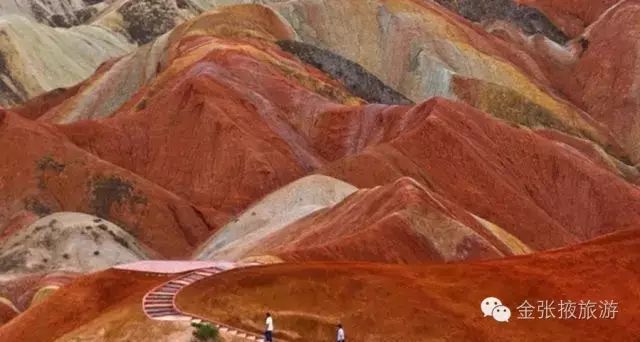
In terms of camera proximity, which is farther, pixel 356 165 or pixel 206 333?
pixel 356 165

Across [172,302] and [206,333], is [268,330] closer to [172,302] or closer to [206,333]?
[206,333]

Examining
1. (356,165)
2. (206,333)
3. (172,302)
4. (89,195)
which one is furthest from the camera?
(89,195)

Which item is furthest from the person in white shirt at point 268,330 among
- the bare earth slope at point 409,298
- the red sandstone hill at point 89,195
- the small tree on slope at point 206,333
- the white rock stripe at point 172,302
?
the red sandstone hill at point 89,195

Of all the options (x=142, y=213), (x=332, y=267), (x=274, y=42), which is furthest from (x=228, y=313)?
(x=274, y=42)

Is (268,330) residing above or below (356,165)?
below

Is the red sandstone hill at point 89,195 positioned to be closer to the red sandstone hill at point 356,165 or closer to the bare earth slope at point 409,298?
the red sandstone hill at point 356,165

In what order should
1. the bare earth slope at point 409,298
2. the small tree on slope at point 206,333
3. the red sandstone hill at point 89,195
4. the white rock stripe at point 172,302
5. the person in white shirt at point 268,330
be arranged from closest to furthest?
the small tree on slope at point 206,333 < the person in white shirt at point 268,330 < the white rock stripe at point 172,302 < the bare earth slope at point 409,298 < the red sandstone hill at point 89,195

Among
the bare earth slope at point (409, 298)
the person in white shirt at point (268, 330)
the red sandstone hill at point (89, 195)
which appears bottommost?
the red sandstone hill at point (89, 195)

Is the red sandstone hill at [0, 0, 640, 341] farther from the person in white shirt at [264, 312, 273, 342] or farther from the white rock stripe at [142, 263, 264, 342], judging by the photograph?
the person in white shirt at [264, 312, 273, 342]

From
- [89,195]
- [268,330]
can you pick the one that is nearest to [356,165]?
[89,195]

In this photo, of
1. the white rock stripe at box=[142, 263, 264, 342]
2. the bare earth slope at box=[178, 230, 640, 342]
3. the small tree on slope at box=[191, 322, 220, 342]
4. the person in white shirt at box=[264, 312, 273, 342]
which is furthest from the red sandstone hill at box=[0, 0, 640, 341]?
the person in white shirt at box=[264, 312, 273, 342]
